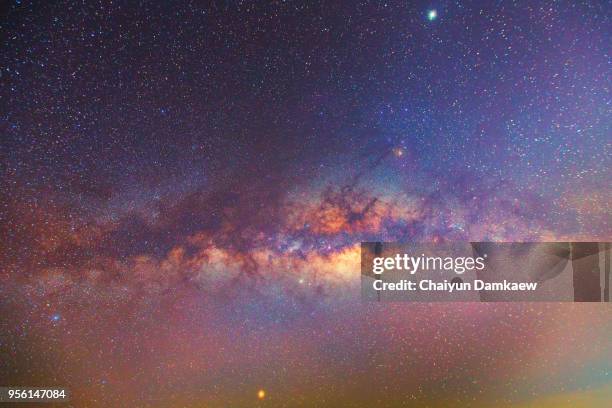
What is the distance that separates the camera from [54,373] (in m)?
4.39

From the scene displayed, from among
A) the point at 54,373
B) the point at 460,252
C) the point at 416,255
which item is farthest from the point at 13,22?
the point at 460,252

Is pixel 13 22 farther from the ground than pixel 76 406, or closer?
farther from the ground

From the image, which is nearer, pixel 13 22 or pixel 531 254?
pixel 531 254

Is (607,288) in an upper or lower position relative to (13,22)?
lower

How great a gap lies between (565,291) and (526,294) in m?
0.36

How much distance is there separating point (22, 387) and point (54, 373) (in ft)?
0.99

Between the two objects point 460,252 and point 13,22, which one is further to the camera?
point 13,22

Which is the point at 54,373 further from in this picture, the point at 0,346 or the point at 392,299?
the point at 392,299

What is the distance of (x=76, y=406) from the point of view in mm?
4367

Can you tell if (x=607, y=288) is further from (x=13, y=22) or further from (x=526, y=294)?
Result: (x=13, y=22)

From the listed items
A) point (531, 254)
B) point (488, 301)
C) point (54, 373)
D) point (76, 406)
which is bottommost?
point (76, 406)

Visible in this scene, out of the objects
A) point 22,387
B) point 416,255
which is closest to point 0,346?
point 22,387

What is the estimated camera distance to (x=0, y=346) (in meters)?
4.46

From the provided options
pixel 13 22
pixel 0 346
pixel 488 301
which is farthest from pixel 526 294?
pixel 13 22
